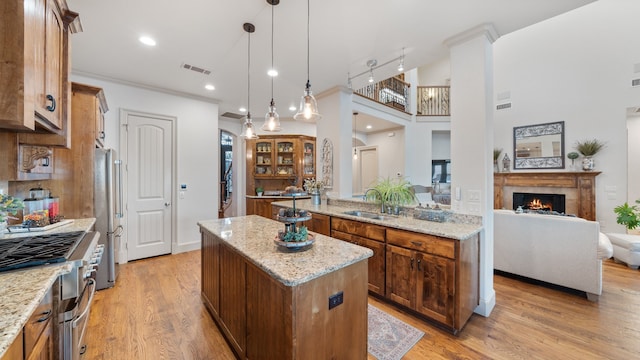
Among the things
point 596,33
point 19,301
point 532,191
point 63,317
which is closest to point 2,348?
point 19,301

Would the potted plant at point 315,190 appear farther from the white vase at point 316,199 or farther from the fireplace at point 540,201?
the fireplace at point 540,201

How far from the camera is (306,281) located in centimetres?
121

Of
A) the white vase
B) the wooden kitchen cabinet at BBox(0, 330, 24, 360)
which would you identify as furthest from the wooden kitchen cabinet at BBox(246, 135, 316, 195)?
the wooden kitchen cabinet at BBox(0, 330, 24, 360)

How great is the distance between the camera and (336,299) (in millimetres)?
1375

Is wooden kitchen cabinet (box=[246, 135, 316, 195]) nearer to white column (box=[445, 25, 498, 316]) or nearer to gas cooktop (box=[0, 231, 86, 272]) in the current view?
white column (box=[445, 25, 498, 316])

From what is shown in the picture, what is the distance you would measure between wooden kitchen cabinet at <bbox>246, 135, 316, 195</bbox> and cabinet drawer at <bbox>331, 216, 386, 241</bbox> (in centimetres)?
343

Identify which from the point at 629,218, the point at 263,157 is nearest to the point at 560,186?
the point at 629,218

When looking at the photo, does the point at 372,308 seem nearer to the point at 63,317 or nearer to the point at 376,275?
the point at 376,275

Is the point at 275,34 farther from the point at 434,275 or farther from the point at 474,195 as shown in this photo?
the point at 434,275

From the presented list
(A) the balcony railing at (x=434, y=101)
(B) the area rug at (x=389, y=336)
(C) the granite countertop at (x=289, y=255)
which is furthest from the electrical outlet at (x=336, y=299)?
(A) the balcony railing at (x=434, y=101)

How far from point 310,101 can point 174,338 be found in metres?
2.35

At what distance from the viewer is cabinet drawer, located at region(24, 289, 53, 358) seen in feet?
2.95

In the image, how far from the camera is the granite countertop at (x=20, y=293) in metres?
0.75

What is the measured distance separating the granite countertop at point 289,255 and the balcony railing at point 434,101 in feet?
22.3
